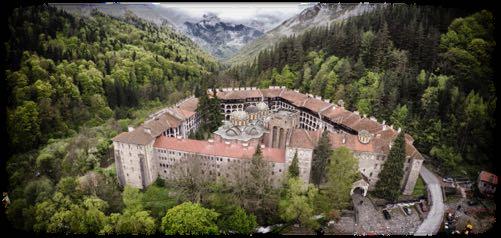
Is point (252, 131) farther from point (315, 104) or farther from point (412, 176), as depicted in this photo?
point (412, 176)

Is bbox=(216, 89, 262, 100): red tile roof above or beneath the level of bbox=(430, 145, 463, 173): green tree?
above

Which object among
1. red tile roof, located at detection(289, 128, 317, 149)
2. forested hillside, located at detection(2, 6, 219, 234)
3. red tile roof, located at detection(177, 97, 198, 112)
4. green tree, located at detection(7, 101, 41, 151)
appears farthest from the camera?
red tile roof, located at detection(177, 97, 198, 112)

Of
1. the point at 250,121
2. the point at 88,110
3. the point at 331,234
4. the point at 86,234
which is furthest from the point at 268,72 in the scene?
the point at 86,234

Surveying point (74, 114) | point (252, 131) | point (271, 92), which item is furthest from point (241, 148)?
point (74, 114)

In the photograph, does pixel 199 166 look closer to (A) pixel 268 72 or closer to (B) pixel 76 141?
(B) pixel 76 141

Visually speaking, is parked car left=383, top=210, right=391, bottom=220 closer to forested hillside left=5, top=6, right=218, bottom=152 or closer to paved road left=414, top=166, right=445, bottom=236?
paved road left=414, top=166, right=445, bottom=236

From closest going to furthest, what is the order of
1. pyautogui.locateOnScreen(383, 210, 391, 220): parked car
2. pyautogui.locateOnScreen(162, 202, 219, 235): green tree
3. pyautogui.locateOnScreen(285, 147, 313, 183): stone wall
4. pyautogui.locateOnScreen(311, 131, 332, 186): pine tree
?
pyautogui.locateOnScreen(162, 202, 219, 235): green tree < pyautogui.locateOnScreen(383, 210, 391, 220): parked car < pyautogui.locateOnScreen(311, 131, 332, 186): pine tree < pyautogui.locateOnScreen(285, 147, 313, 183): stone wall

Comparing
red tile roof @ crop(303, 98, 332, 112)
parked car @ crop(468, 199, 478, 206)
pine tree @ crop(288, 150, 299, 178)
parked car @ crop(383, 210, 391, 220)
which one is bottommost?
parked car @ crop(383, 210, 391, 220)

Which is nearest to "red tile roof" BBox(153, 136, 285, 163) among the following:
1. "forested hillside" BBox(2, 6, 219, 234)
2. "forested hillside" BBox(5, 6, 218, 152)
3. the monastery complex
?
the monastery complex
